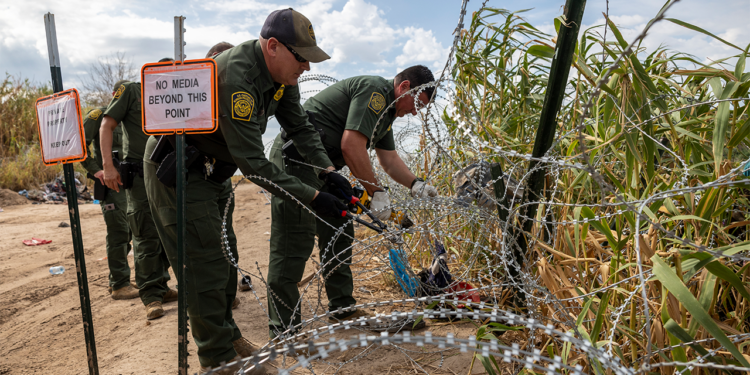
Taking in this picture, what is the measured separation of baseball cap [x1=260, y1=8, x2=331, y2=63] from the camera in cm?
206

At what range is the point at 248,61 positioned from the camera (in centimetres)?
206

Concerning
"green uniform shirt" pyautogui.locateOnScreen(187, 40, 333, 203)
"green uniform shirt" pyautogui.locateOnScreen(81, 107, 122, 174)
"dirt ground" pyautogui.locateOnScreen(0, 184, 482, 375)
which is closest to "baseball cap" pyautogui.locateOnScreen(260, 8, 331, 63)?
"green uniform shirt" pyautogui.locateOnScreen(187, 40, 333, 203)

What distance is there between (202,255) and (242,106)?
761mm

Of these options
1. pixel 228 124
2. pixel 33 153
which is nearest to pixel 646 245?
pixel 228 124

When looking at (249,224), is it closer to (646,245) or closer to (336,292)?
(336,292)

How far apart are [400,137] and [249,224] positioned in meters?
4.35

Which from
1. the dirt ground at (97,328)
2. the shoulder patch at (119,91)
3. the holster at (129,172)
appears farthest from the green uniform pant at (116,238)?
the shoulder patch at (119,91)

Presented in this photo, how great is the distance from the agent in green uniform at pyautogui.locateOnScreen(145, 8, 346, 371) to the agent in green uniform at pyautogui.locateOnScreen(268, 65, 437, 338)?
365 millimetres

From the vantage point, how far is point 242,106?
1.97 metres

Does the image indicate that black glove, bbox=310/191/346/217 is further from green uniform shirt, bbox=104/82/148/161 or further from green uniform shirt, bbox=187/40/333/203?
green uniform shirt, bbox=104/82/148/161

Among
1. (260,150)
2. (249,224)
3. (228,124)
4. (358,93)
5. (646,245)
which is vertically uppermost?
(358,93)

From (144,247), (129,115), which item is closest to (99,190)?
(144,247)

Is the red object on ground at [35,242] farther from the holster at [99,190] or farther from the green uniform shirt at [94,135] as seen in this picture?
the holster at [99,190]

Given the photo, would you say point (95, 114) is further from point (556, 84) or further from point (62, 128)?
point (556, 84)
